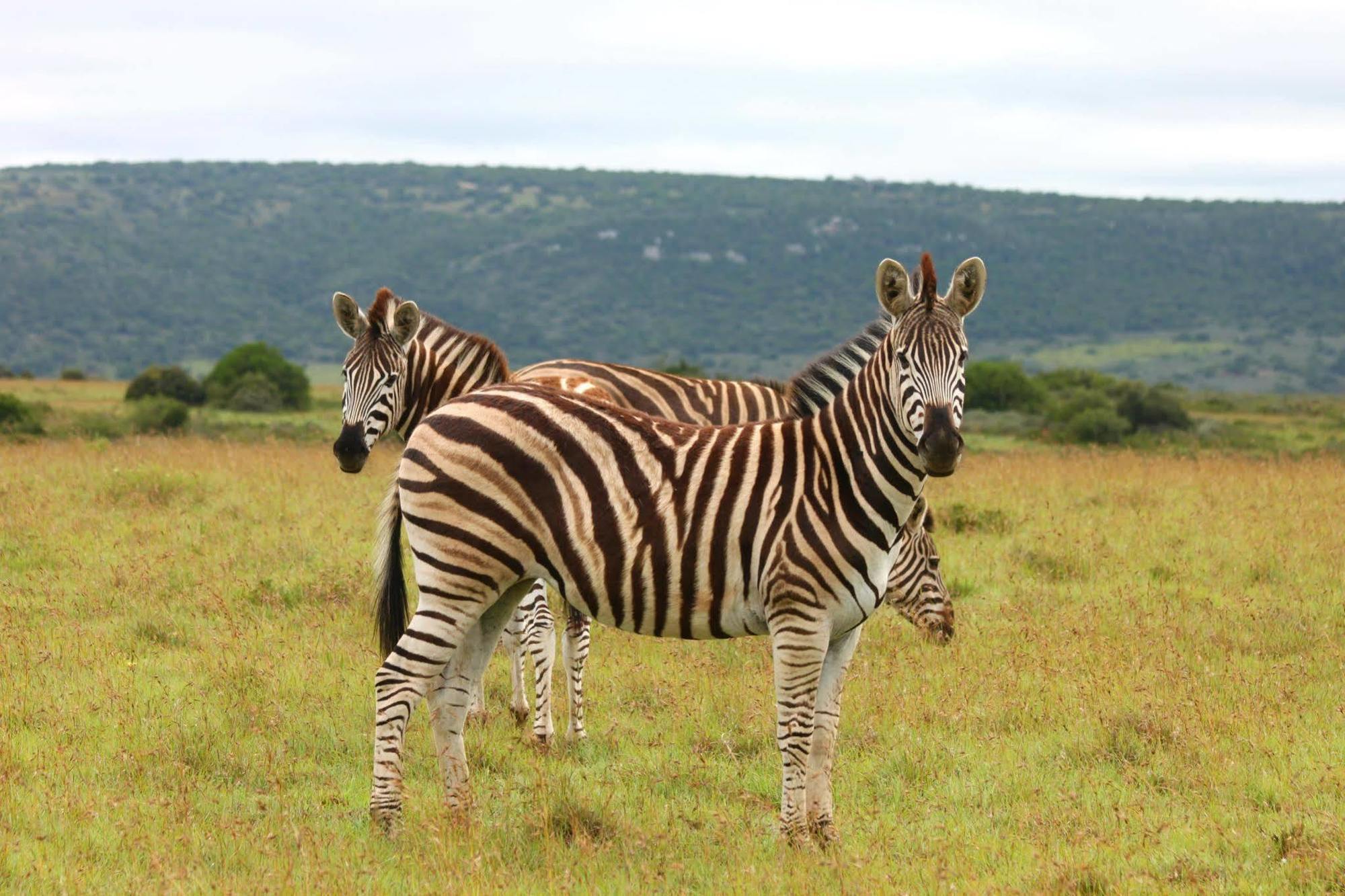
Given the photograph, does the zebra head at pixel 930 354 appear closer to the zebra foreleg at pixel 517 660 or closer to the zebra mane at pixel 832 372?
the zebra mane at pixel 832 372

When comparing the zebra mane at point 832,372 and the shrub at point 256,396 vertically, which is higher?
the zebra mane at point 832,372

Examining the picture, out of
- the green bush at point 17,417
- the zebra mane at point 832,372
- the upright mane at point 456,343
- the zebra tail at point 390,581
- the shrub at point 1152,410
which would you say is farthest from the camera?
the shrub at point 1152,410

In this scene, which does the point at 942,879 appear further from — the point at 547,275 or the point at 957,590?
the point at 547,275

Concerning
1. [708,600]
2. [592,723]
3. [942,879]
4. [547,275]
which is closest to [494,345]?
[592,723]

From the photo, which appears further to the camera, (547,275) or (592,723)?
(547,275)

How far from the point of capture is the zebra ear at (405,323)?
7594mm

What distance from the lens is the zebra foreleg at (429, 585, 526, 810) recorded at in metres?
6.20

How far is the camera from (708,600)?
5.67 metres

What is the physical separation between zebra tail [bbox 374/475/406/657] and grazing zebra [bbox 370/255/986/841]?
601 millimetres

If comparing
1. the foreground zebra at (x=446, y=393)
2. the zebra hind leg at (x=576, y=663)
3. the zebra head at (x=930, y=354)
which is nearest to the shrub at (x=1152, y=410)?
the foreground zebra at (x=446, y=393)

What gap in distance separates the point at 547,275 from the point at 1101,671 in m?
115

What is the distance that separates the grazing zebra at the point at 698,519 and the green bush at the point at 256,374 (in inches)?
1068

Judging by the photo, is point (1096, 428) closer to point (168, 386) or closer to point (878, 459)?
point (168, 386)

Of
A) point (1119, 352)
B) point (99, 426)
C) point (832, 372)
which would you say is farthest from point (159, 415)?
point (1119, 352)
